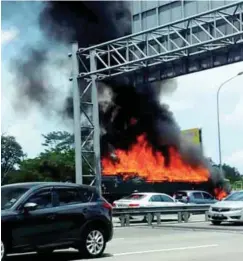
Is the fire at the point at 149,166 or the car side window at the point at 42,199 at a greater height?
the fire at the point at 149,166

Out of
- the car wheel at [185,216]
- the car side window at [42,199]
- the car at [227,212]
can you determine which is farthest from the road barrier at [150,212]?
the car side window at [42,199]

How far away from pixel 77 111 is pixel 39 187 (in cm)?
1755

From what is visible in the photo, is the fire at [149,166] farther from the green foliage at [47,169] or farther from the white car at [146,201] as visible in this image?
the white car at [146,201]

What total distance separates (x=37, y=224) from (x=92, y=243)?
4.72 ft

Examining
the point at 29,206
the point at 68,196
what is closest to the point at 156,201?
the point at 68,196

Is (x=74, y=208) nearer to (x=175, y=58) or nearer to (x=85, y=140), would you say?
(x=175, y=58)

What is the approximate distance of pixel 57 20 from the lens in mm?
46281

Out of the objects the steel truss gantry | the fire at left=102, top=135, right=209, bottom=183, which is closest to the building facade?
the steel truss gantry

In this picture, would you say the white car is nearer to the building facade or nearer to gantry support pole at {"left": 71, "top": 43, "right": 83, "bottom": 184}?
gantry support pole at {"left": 71, "top": 43, "right": 83, "bottom": 184}

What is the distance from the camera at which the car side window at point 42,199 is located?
10578 millimetres

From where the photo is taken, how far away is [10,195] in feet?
34.7

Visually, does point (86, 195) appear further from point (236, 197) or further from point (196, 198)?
point (196, 198)

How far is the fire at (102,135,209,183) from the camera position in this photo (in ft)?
155

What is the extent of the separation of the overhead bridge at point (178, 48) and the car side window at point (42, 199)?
49.6 ft
